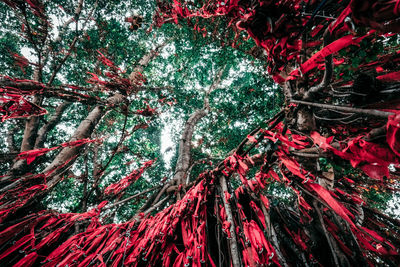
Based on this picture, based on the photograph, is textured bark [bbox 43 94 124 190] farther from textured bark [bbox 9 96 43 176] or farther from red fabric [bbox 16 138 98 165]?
textured bark [bbox 9 96 43 176]

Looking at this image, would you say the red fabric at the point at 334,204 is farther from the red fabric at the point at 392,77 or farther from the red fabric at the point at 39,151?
the red fabric at the point at 39,151

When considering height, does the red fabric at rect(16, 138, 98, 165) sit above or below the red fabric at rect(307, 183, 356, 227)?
above

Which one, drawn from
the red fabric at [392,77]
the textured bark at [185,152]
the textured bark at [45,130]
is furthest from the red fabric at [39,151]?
the red fabric at [392,77]

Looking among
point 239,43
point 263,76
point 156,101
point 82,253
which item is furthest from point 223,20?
point 82,253

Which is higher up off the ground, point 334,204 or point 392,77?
point 392,77

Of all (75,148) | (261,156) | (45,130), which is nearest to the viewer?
(261,156)

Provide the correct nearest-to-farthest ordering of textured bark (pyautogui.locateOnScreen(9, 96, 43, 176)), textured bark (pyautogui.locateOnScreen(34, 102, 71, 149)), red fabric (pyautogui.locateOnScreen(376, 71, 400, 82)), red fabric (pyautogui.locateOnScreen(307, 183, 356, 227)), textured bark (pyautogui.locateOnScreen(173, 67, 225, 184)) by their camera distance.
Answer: red fabric (pyautogui.locateOnScreen(376, 71, 400, 82))
red fabric (pyautogui.locateOnScreen(307, 183, 356, 227))
textured bark (pyautogui.locateOnScreen(9, 96, 43, 176))
textured bark (pyautogui.locateOnScreen(173, 67, 225, 184))
textured bark (pyautogui.locateOnScreen(34, 102, 71, 149))

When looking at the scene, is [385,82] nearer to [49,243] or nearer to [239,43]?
[239,43]

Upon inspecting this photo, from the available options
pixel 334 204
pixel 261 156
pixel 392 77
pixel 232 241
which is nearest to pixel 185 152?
pixel 261 156

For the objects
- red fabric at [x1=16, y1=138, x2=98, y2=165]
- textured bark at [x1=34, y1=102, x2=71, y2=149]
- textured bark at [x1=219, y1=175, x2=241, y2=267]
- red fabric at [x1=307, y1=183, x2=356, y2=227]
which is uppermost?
textured bark at [x1=34, y1=102, x2=71, y2=149]

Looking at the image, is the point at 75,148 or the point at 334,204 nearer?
the point at 334,204

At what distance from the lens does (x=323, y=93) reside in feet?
3.63

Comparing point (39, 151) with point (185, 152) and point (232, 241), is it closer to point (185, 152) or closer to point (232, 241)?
point (185, 152)

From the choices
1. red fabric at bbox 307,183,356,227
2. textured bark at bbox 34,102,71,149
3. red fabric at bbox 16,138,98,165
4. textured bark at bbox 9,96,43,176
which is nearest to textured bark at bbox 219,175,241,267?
red fabric at bbox 307,183,356,227
